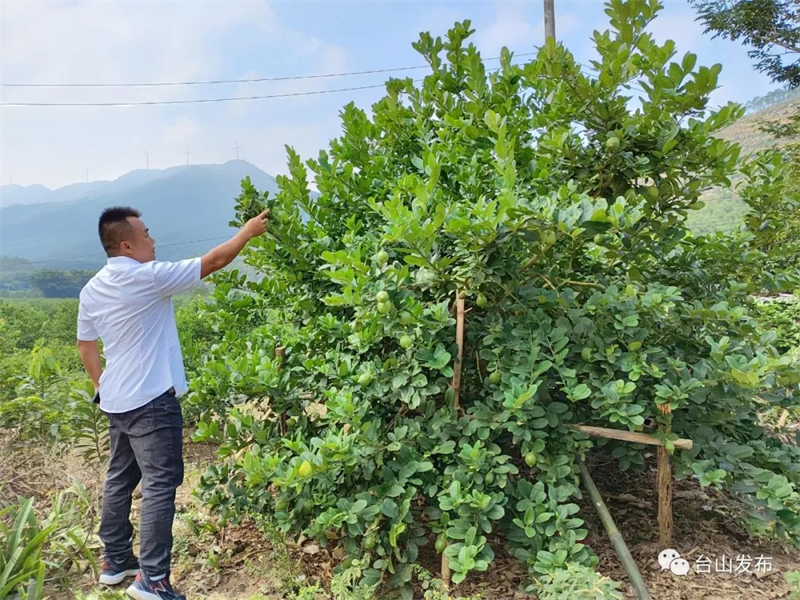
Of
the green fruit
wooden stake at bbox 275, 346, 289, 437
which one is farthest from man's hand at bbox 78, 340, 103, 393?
the green fruit

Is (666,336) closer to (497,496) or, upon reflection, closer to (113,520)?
(497,496)

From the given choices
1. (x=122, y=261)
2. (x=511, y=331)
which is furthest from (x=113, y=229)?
(x=511, y=331)

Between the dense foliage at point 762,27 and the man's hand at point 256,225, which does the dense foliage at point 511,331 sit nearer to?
the man's hand at point 256,225

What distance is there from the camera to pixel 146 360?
201 cm

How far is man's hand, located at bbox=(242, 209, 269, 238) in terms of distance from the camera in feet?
6.61

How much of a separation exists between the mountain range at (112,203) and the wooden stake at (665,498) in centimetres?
1663

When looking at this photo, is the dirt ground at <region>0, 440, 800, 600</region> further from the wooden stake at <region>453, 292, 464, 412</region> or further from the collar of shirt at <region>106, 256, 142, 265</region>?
the collar of shirt at <region>106, 256, 142, 265</region>

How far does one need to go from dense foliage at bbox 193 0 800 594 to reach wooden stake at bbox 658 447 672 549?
10 cm

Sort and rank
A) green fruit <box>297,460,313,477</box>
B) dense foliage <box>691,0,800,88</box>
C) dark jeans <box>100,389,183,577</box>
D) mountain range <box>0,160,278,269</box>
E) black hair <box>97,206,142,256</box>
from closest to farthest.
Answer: green fruit <box>297,460,313,477</box>
dark jeans <box>100,389,183,577</box>
black hair <box>97,206,142,256</box>
dense foliage <box>691,0,800,88</box>
mountain range <box>0,160,278,269</box>

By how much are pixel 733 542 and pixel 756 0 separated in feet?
44.4

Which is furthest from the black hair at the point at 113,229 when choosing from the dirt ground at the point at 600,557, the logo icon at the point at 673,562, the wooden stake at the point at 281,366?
the logo icon at the point at 673,562

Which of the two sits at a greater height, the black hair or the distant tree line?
the black hair

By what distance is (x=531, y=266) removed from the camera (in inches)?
77.9

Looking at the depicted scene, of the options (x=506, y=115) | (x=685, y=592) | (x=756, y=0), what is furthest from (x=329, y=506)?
(x=756, y=0)
